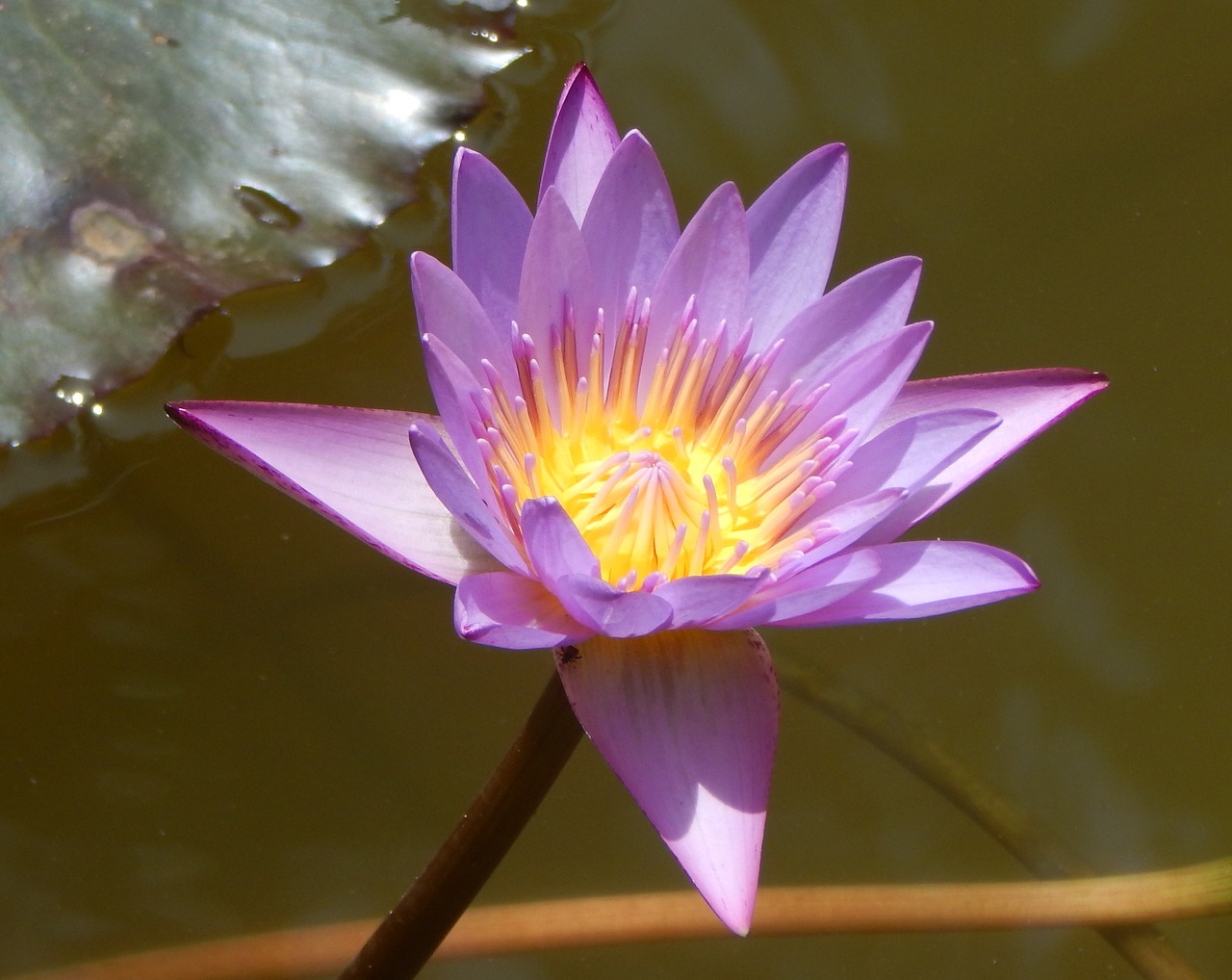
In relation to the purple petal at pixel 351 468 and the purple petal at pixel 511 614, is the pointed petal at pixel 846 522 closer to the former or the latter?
the purple petal at pixel 511 614

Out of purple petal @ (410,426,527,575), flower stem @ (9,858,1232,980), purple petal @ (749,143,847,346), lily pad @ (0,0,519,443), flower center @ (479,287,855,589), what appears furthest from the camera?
lily pad @ (0,0,519,443)

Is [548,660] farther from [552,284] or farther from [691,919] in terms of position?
[552,284]

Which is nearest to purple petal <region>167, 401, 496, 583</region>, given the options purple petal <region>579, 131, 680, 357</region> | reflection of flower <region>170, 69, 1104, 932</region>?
reflection of flower <region>170, 69, 1104, 932</region>

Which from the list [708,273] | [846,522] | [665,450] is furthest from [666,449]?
[846,522]

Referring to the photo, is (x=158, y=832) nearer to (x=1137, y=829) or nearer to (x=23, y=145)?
(x=23, y=145)

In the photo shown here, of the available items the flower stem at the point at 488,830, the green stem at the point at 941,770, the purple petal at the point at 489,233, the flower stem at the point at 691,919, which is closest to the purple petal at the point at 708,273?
the purple petal at the point at 489,233

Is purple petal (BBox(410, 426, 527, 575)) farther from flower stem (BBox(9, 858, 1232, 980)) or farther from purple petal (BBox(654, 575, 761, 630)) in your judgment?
flower stem (BBox(9, 858, 1232, 980))

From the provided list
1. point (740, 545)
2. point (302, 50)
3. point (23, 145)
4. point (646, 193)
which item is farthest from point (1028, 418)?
point (23, 145)
